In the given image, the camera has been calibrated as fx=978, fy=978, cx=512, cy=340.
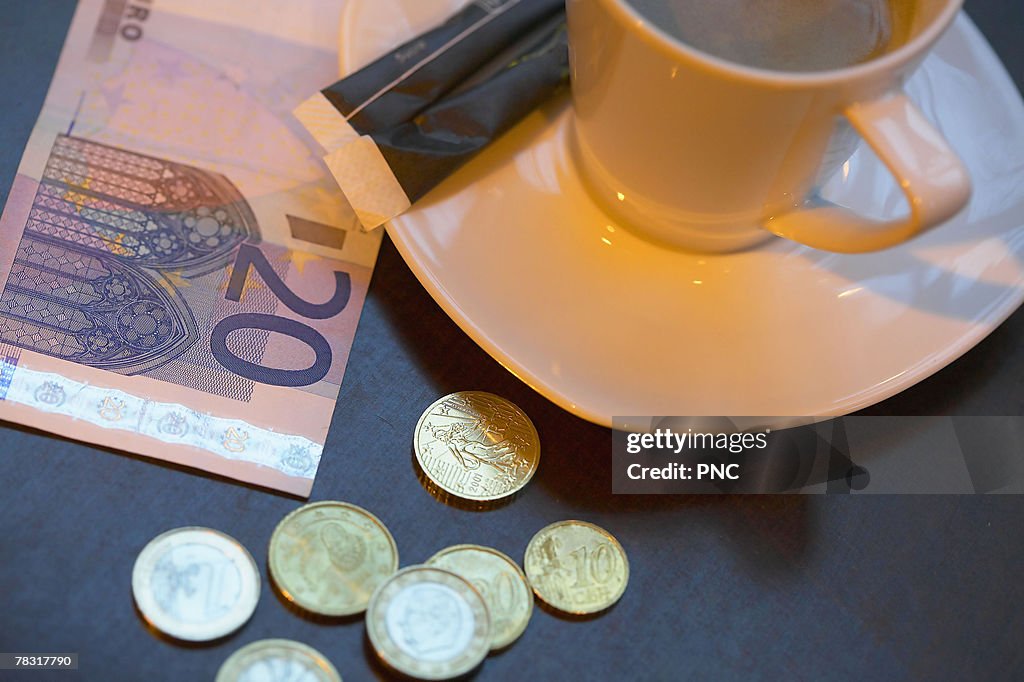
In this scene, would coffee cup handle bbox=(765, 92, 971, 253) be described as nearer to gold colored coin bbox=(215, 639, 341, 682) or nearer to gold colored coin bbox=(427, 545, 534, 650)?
gold colored coin bbox=(427, 545, 534, 650)

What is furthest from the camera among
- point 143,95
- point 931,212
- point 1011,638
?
point 143,95

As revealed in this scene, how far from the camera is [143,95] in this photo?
2.31 ft

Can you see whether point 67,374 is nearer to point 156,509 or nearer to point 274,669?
point 156,509

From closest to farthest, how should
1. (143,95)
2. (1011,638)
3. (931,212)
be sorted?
(931,212)
(1011,638)
(143,95)

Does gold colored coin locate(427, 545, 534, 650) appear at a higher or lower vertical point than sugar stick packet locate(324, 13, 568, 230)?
lower

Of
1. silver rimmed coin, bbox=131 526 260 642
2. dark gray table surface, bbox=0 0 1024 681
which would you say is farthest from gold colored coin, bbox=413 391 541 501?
silver rimmed coin, bbox=131 526 260 642

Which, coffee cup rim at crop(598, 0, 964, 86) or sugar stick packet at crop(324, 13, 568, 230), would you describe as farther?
sugar stick packet at crop(324, 13, 568, 230)

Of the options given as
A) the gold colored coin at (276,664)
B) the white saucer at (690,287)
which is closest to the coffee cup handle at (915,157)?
the white saucer at (690,287)

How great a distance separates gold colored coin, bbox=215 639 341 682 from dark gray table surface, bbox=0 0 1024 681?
0.01 meters

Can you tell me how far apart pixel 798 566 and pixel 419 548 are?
235 mm

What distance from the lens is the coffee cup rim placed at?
0.48 meters

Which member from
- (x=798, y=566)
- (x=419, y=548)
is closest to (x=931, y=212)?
(x=798, y=566)

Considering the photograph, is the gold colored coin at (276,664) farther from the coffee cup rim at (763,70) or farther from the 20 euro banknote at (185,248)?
the coffee cup rim at (763,70)

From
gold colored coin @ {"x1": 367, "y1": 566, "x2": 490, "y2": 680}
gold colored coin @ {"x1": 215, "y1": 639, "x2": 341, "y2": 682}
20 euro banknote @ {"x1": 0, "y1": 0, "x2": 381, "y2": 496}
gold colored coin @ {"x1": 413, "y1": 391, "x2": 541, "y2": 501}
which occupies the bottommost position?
gold colored coin @ {"x1": 215, "y1": 639, "x2": 341, "y2": 682}
